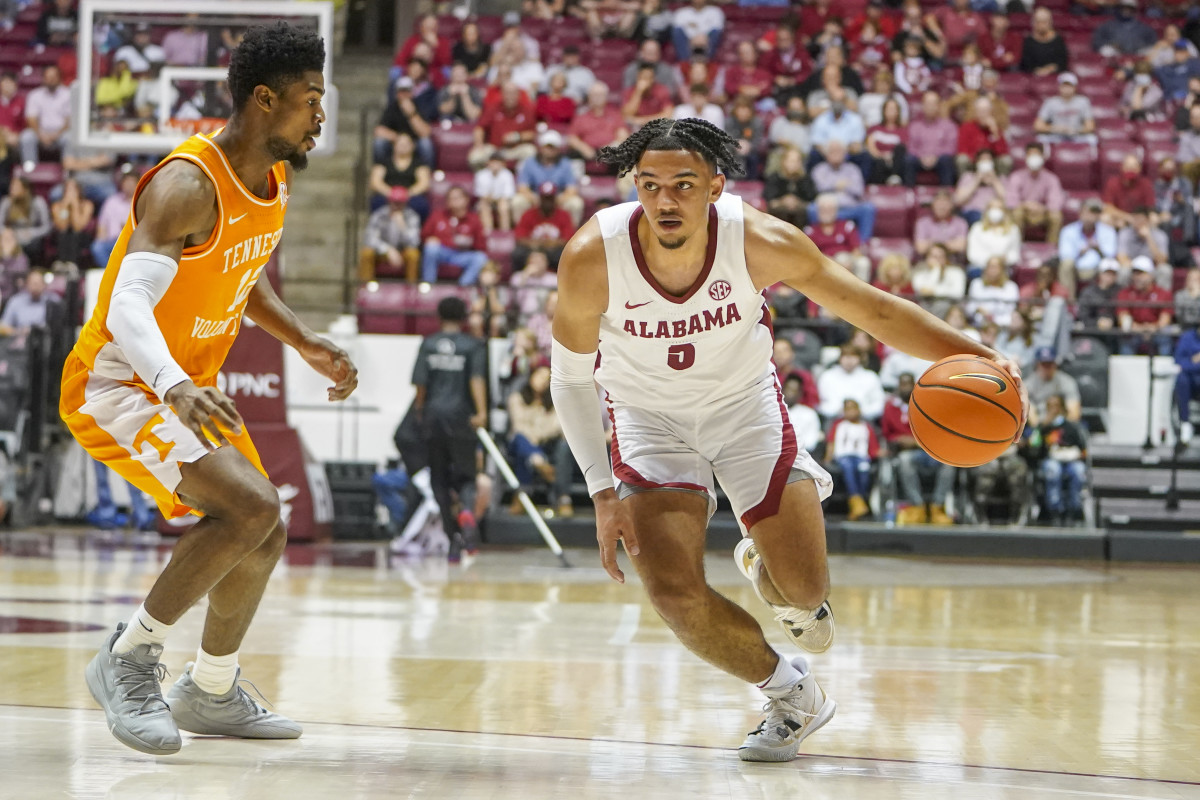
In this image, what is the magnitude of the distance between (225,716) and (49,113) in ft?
39.5

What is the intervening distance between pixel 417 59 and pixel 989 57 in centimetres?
618

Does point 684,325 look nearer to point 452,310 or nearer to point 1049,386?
point 452,310

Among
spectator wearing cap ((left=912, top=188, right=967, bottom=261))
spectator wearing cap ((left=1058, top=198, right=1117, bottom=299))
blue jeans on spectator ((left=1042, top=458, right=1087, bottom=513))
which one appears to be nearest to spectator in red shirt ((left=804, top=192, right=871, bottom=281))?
spectator wearing cap ((left=912, top=188, right=967, bottom=261))

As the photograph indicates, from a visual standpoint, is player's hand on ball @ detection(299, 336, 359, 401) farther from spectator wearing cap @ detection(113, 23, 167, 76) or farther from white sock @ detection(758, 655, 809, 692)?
spectator wearing cap @ detection(113, 23, 167, 76)

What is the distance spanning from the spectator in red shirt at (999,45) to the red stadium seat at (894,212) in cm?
293

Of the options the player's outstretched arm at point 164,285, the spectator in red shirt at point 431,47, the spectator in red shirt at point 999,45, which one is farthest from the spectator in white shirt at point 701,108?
the player's outstretched arm at point 164,285

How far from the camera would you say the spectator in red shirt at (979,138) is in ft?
45.3

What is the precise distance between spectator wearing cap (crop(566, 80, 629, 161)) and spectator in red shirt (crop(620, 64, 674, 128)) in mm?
149

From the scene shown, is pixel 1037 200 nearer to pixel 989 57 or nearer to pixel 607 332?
pixel 989 57

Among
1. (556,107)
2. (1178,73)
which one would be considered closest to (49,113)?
(556,107)

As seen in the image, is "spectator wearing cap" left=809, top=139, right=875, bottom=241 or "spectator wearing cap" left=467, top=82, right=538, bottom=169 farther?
"spectator wearing cap" left=467, top=82, right=538, bottom=169

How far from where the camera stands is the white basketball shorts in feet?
13.5

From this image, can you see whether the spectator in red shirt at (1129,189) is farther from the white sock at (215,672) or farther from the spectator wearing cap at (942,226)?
the white sock at (215,672)

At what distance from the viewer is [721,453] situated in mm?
4227
